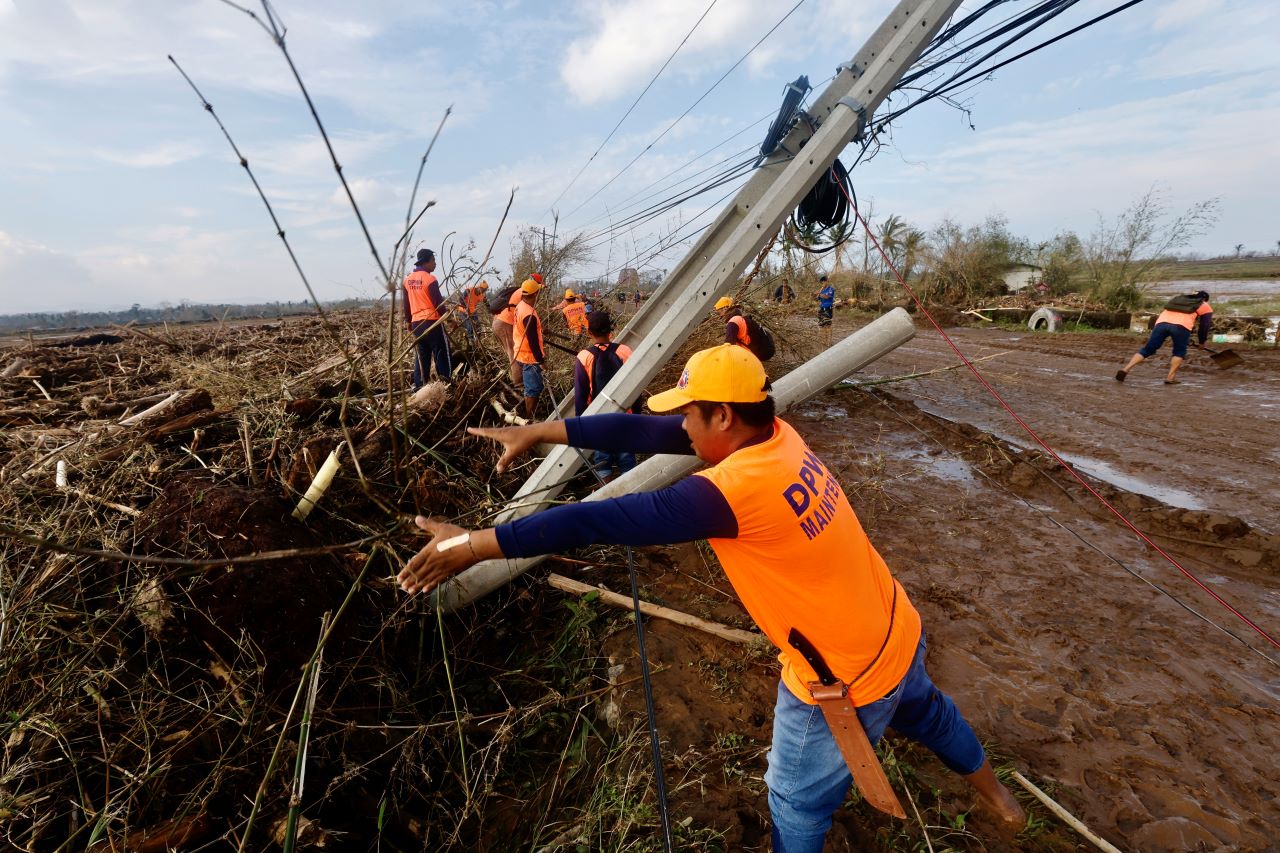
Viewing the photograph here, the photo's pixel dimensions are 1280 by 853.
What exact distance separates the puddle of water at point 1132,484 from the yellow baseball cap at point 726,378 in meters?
5.58

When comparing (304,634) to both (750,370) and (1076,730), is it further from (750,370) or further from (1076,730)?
(1076,730)

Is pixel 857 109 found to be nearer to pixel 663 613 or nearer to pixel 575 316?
pixel 663 613

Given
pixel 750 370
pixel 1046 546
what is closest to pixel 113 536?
pixel 750 370

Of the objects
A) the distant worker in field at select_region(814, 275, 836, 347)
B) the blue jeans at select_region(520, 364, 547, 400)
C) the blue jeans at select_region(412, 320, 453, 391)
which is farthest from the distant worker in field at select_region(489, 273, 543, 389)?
the distant worker in field at select_region(814, 275, 836, 347)

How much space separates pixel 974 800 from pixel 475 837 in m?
2.26

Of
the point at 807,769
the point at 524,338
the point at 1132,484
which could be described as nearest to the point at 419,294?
the point at 524,338

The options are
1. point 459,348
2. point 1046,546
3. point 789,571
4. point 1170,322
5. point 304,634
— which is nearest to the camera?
point 789,571

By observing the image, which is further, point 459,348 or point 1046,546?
point 459,348

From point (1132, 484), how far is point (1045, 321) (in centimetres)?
1408

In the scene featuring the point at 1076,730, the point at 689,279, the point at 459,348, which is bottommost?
the point at 1076,730

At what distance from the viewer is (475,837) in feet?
8.78

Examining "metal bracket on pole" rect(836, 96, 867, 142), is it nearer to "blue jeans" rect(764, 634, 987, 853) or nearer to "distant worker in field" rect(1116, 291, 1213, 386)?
"blue jeans" rect(764, 634, 987, 853)

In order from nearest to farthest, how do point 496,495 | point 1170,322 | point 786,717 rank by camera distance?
point 786,717 < point 496,495 < point 1170,322

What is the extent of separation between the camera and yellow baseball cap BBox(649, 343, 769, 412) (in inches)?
66.7
